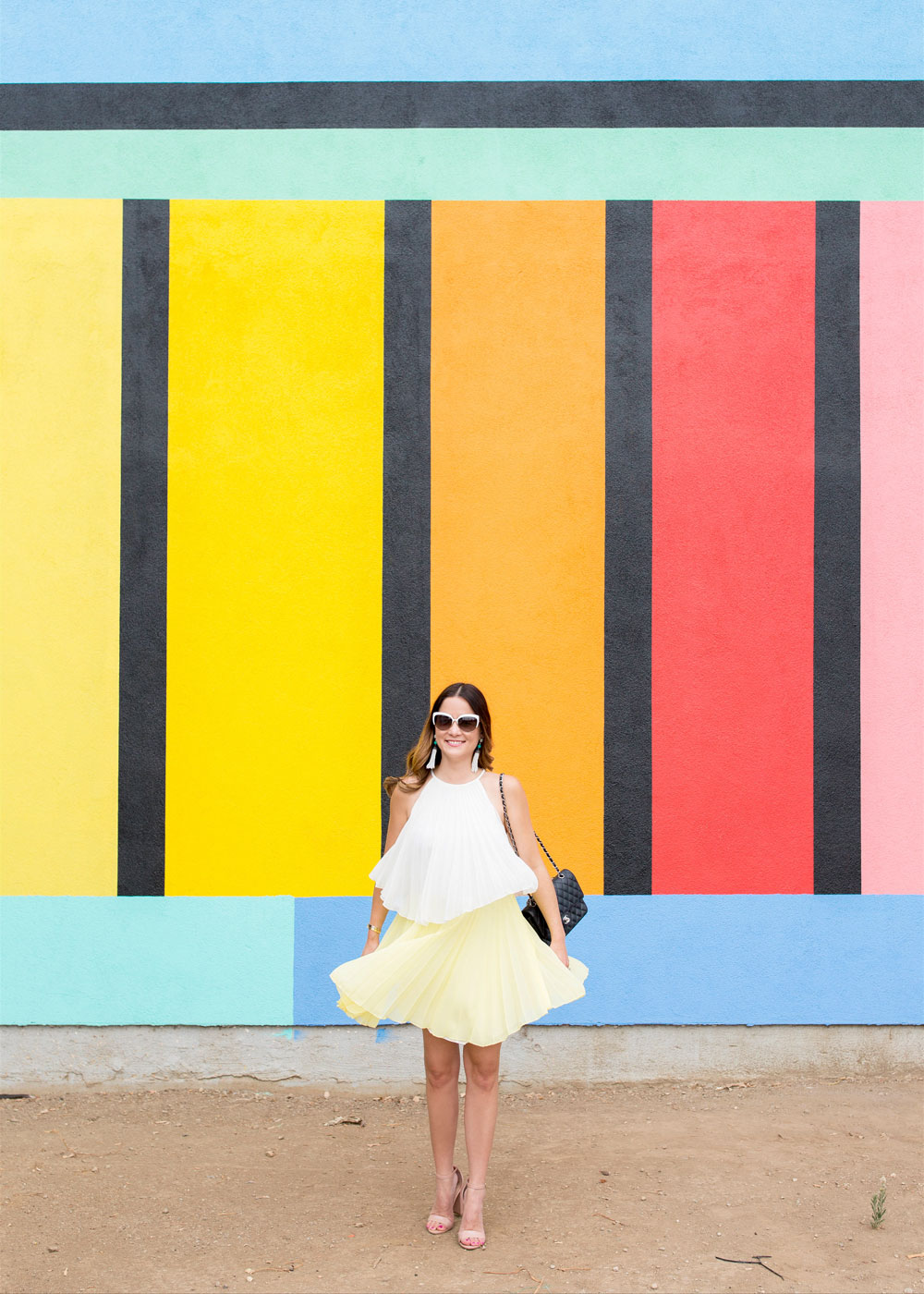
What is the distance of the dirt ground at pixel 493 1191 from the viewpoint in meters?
3.26

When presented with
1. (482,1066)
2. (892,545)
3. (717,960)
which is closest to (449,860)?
(482,1066)

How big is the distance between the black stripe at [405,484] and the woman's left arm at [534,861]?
1.53 m

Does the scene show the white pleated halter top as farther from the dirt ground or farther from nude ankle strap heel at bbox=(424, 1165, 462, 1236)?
the dirt ground

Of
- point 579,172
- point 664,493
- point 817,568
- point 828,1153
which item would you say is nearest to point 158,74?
point 579,172

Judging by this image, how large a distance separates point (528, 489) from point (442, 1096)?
2.84 metres

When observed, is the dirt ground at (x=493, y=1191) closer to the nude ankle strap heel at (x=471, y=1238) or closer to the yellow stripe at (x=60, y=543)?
the nude ankle strap heel at (x=471, y=1238)

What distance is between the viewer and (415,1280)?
3.19 meters

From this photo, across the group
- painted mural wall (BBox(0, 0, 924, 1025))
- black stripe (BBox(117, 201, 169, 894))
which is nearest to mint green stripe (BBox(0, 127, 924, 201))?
painted mural wall (BBox(0, 0, 924, 1025))

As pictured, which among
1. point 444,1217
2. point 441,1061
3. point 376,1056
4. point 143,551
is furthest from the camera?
point 143,551

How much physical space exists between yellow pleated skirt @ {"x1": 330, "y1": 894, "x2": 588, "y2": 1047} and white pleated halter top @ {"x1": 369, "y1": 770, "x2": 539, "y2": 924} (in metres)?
0.08

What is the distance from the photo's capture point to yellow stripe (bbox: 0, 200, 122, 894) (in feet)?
15.9

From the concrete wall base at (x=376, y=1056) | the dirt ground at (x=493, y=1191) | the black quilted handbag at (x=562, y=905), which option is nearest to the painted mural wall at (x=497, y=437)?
the concrete wall base at (x=376, y=1056)

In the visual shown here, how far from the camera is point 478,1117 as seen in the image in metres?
3.32

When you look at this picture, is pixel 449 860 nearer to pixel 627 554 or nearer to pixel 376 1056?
pixel 376 1056
